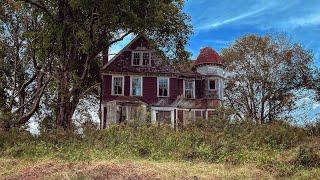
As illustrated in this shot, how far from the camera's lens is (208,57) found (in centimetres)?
5019

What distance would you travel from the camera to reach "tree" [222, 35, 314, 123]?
175 feet

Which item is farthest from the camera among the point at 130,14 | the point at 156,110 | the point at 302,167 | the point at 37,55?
the point at 156,110

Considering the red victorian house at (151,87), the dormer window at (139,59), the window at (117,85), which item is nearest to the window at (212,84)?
the red victorian house at (151,87)

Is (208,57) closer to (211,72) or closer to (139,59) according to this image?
(211,72)

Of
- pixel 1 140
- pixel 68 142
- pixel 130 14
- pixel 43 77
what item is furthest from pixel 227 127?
pixel 43 77

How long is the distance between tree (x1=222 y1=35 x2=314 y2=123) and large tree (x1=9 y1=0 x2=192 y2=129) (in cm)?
1934

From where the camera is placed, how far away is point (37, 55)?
36156mm

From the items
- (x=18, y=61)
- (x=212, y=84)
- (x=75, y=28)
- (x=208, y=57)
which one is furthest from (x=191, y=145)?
(x=208, y=57)

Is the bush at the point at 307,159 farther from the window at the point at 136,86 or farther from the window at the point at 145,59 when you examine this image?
the window at the point at 145,59

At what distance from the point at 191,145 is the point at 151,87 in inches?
1083

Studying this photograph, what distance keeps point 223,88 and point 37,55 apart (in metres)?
20.7

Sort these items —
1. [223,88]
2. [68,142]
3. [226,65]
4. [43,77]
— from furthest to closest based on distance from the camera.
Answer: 1. [226,65]
2. [223,88]
3. [43,77]
4. [68,142]

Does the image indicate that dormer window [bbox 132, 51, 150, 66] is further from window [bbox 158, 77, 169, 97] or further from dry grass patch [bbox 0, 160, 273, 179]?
dry grass patch [bbox 0, 160, 273, 179]

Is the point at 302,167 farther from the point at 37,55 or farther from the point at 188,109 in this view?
the point at 188,109
